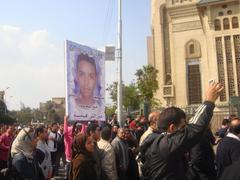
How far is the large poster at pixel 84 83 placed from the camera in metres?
7.69

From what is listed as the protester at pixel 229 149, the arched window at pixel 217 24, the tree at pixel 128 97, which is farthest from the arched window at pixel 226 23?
the protester at pixel 229 149

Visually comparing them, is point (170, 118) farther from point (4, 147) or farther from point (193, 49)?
point (193, 49)

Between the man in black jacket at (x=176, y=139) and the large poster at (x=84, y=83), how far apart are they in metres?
4.24

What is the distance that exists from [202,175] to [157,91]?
1441 inches

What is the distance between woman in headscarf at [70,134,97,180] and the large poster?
2892 mm

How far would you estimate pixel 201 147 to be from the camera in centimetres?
596

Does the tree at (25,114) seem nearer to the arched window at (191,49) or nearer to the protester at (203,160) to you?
the arched window at (191,49)

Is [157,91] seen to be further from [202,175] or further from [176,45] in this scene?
[202,175]

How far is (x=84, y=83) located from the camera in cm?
823

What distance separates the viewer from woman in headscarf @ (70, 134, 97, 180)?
4.45m

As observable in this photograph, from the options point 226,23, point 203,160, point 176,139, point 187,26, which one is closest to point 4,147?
point 203,160

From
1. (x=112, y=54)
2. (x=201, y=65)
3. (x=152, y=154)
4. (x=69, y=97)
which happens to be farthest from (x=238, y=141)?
(x=201, y=65)

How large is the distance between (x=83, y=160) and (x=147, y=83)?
36.2 metres

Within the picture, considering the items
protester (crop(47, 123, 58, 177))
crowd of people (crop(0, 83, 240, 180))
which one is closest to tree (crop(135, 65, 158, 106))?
protester (crop(47, 123, 58, 177))
